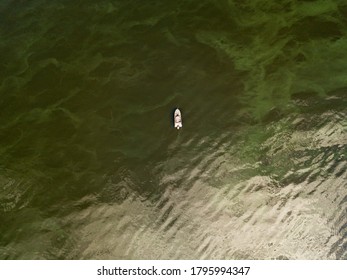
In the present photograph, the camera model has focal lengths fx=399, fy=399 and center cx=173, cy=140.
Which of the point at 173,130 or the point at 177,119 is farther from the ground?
the point at 177,119

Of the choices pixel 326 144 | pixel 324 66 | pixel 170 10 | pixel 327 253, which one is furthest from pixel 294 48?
pixel 327 253

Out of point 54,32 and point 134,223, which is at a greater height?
point 54,32

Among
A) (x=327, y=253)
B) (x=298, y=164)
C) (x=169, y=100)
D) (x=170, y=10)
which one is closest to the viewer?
(x=327, y=253)

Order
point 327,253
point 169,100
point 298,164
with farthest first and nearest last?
point 169,100 → point 298,164 → point 327,253

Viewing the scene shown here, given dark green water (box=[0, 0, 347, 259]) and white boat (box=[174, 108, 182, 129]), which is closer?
dark green water (box=[0, 0, 347, 259])

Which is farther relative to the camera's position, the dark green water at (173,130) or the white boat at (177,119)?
the white boat at (177,119)

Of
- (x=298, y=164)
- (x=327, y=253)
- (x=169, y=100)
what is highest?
(x=169, y=100)

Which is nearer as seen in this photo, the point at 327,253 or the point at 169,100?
the point at 327,253
